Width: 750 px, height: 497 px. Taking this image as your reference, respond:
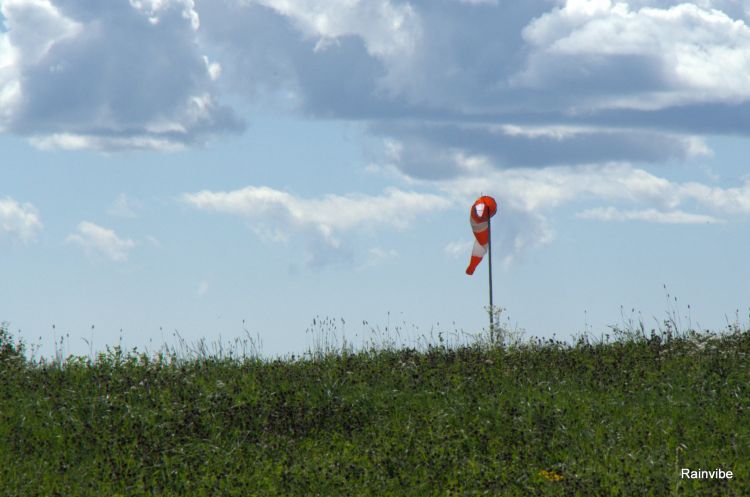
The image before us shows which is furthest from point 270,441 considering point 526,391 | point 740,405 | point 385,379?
point 740,405

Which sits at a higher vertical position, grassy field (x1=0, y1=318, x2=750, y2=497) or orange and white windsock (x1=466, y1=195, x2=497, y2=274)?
orange and white windsock (x1=466, y1=195, x2=497, y2=274)

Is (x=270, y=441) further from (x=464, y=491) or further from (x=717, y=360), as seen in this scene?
A: (x=717, y=360)

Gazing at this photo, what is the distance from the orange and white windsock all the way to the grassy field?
5097mm

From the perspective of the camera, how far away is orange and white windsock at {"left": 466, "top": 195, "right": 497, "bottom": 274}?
18.2 meters

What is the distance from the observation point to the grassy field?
8.38 metres

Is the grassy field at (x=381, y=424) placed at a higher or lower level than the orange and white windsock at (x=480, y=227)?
lower

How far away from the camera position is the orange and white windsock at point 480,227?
1817 centimetres

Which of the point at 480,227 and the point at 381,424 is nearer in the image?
the point at 381,424

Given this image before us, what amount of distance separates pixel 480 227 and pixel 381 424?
8716mm

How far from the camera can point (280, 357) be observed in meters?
13.5

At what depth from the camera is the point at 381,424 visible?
10.1 m

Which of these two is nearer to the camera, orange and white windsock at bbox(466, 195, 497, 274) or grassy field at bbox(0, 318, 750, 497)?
grassy field at bbox(0, 318, 750, 497)

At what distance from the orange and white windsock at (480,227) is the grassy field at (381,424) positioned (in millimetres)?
5097

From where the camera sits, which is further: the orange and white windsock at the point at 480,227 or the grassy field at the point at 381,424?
the orange and white windsock at the point at 480,227
